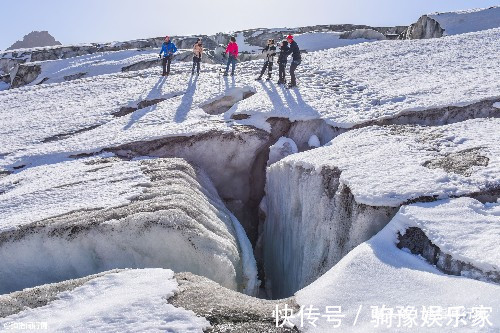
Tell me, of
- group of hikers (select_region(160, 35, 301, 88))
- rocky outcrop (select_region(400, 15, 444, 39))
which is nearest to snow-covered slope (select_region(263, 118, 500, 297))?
group of hikers (select_region(160, 35, 301, 88))

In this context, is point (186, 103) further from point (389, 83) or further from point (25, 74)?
point (25, 74)

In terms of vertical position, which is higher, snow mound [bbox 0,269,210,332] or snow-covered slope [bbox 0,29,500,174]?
snow-covered slope [bbox 0,29,500,174]

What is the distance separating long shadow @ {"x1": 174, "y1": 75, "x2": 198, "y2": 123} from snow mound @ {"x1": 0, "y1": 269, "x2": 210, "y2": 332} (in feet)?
24.4

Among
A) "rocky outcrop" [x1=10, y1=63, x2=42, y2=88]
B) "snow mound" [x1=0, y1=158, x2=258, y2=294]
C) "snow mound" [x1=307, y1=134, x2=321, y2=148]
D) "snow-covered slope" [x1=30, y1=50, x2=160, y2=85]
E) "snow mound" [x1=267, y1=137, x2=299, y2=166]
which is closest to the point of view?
"snow mound" [x1=0, y1=158, x2=258, y2=294]

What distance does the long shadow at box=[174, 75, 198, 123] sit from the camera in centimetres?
1195

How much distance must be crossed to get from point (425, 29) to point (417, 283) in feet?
97.1

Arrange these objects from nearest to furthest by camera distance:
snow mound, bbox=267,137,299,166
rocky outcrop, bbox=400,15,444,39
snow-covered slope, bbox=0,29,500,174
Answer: snow mound, bbox=267,137,299,166 < snow-covered slope, bbox=0,29,500,174 < rocky outcrop, bbox=400,15,444,39

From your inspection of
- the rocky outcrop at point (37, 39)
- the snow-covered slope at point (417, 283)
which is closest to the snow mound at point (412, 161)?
the snow-covered slope at point (417, 283)

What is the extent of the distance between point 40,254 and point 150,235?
1565 mm

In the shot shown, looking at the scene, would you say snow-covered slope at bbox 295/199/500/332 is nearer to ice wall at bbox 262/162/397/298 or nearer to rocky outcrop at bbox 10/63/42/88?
ice wall at bbox 262/162/397/298

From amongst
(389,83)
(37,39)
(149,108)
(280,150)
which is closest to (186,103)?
(149,108)

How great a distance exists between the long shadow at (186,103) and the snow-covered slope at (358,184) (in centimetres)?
391

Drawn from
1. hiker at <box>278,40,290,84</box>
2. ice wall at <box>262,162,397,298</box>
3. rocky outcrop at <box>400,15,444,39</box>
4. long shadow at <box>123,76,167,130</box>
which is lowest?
ice wall at <box>262,162,397,298</box>

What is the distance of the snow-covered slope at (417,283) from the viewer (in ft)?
10.9
